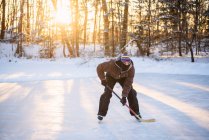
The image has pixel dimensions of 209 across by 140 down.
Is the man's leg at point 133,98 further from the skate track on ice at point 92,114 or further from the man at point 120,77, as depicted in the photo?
the skate track on ice at point 92,114

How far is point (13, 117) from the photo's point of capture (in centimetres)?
720

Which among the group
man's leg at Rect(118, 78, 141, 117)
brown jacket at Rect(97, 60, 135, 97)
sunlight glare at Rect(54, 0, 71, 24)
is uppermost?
sunlight glare at Rect(54, 0, 71, 24)

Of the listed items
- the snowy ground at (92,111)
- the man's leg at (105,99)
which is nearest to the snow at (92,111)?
the snowy ground at (92,111)

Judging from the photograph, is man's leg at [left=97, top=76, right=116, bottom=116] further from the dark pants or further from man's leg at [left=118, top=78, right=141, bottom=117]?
man's leg at [left=118, top=78, right=141, bottom=117]

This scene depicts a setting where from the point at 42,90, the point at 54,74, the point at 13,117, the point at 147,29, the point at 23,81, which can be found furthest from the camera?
the point at 147,29

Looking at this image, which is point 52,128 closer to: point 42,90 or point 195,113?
point 195,113

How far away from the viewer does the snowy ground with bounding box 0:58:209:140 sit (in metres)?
5.80

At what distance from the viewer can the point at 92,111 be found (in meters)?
7.81

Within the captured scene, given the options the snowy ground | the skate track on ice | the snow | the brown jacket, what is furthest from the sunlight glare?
the brown jacket

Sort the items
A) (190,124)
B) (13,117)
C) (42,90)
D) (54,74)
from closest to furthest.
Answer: (190,124) < (13,117) < (42,90) < (54,74)

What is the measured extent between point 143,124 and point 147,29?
1659 cm

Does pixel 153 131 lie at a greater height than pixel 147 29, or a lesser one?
lesser

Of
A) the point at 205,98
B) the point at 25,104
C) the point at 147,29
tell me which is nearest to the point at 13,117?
the point at 25,104

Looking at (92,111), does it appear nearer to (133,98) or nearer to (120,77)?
(133,98)
